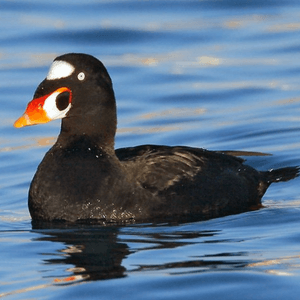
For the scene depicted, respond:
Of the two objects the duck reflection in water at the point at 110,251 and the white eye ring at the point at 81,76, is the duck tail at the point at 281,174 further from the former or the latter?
the white eye ring at the point at 81,76

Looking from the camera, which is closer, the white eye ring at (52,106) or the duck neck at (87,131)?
the white eye ring at (52,106)

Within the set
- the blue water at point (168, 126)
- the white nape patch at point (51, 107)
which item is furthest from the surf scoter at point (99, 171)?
the blue water at point (168, 126)

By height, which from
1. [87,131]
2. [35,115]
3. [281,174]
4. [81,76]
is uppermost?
[81,76]

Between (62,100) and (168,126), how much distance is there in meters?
3.74

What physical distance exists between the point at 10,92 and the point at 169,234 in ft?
19.1

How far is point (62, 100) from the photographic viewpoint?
8.09 metres

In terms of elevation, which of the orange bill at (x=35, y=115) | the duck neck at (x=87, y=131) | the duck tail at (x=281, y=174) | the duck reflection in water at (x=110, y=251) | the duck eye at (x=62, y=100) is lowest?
the duck reflection in water at (x=110, y=251)

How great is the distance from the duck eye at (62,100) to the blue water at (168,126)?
0.95 m

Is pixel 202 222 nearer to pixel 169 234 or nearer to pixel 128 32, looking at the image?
pixel 169 234

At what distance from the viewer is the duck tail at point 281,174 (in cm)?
927

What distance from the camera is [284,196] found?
356 inches

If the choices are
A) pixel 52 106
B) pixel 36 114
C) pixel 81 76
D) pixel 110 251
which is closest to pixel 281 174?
pixel 81 76

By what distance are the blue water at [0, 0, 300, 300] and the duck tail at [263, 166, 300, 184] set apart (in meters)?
0.08

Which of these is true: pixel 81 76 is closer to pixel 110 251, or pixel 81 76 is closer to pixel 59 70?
pixel 59 70
